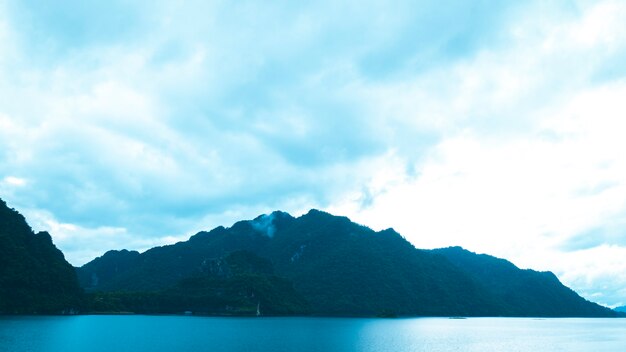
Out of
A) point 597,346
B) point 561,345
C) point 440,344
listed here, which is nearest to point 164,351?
point 440,344

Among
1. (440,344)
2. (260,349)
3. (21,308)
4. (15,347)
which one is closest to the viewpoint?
(15,347)

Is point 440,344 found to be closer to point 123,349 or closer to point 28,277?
point 123,349

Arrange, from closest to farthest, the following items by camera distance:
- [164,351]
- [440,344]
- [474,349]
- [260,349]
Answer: [164,351] < [260,349] < [474,349] < [440,344]

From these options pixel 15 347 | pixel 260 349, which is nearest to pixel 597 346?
pixel 260 349

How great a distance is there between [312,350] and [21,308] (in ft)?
466

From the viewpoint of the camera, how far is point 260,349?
9462cm

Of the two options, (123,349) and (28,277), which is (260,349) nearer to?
(123,349)

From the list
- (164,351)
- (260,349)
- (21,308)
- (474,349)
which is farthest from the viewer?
(21,308)

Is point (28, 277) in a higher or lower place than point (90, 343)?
higher

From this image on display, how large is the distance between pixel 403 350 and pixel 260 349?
104 feet

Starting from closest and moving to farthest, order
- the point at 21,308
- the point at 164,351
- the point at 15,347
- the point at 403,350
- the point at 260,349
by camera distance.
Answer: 1. the point at 15,347
2. the point at 164,351
3. the point at 260,349
4. the point at 403,350
5. the point at 21,308

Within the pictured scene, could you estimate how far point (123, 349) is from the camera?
89000 mm

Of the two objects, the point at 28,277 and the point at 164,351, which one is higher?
the point at 28,277

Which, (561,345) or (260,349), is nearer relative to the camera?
(260,349)
